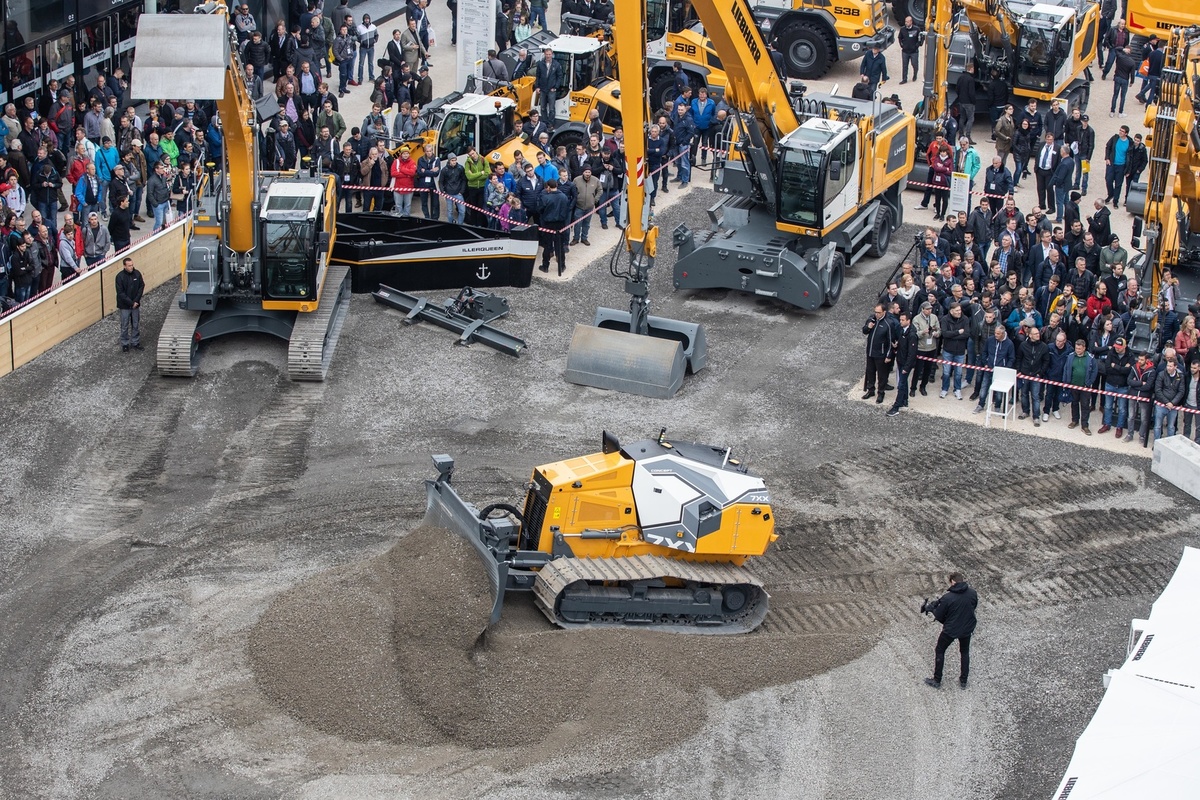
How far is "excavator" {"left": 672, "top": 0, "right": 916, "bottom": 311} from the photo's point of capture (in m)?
26.0

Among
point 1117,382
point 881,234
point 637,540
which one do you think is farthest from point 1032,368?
point 637,540

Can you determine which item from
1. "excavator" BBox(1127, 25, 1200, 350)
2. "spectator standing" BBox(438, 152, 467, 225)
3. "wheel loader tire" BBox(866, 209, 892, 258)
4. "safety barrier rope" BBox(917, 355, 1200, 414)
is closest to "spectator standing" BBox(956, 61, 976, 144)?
"wheel loader tire" BBox(866, 209, 892, 258)

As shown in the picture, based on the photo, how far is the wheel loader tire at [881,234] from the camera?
28484 millimetres

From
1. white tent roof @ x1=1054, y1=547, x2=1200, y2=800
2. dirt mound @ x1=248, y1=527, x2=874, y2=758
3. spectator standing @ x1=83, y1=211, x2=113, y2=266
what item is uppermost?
spectator standing @ x1=83, y1=211, x2=113, y2=266

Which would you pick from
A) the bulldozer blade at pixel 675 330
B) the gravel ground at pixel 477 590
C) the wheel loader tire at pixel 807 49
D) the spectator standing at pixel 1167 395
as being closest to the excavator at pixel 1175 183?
the spectator standing at pixel 1167 395

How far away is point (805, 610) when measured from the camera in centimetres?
1892

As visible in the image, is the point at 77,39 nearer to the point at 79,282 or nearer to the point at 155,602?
the point at 79,282

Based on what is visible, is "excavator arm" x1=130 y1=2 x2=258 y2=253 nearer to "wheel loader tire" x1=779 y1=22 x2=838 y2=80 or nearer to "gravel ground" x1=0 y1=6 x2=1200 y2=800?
"gravel ground" x1=0 y1=6 x2=1200 y2=800

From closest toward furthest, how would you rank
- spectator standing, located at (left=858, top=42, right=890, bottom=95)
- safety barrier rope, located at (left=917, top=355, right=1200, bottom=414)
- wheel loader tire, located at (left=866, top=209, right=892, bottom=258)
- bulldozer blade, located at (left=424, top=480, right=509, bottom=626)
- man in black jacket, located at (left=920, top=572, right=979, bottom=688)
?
1. man in black jacket, located at (left=920, top=572, right=979, bottom=688)
2. bulldozer blade, located at (left=424, top=480, right=509, bottom=626)
3. safety barrier rope, located at (left=917, top=355, right=1200, bottom=414)
4. wheel loader tire, located at (left=866, top=209, right=892, bottom=258)
5. spectator standing, located at (left=858, top=42, right=890, bottom=95)

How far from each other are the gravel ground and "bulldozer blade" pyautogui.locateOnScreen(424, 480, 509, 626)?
23cm

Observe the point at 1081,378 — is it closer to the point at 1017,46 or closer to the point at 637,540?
the point at 637,540

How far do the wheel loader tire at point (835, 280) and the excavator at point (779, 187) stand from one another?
0.02m

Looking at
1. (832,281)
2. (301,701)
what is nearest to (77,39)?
(832,281)

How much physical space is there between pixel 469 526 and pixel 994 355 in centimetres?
865
